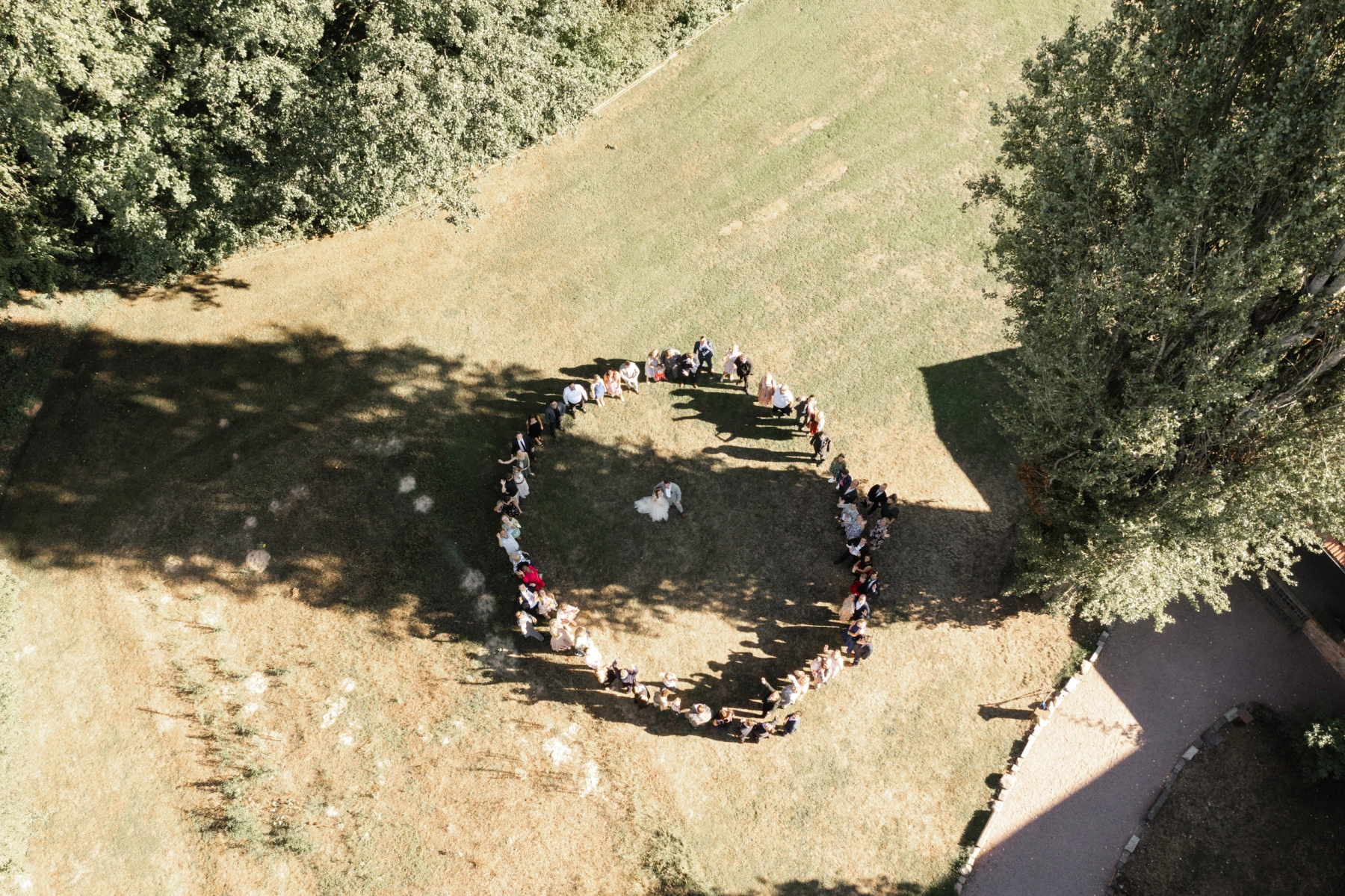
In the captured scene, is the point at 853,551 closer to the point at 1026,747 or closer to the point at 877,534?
the point at 877,534

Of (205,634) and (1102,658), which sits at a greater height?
(205,634)

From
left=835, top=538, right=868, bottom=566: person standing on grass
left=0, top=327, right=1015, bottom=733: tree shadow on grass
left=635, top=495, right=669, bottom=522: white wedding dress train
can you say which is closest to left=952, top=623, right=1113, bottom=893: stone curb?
left=0, top=327, right=1015, bottom=733: tree shadow on grass

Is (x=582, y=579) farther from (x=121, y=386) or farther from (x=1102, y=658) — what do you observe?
(x=121, y=386)

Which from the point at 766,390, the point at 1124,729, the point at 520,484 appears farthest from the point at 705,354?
the point at 1124,729

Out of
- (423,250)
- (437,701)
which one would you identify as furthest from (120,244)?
(437,701)

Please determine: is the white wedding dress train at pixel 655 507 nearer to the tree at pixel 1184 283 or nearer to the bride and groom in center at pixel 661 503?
the bride and groom in center at pixel 661 503
